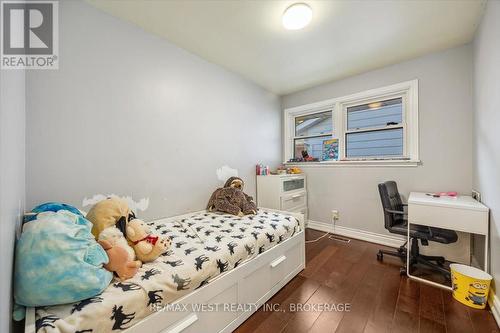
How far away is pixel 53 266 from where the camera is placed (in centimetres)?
80

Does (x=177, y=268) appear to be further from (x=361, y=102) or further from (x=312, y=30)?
(x=361, y=102)

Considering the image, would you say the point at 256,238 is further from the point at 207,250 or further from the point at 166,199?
the point at 166,199

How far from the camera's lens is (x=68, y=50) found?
5.25 ft

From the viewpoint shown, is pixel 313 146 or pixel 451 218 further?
pixel 313 146

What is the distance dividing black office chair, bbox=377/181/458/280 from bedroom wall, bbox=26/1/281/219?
2016 millimetres

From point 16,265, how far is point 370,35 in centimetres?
311

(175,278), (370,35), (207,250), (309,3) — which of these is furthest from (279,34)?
(175,278)

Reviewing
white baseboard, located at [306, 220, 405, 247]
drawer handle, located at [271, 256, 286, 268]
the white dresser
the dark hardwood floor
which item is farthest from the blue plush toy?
white baseboard, located at [306, 220, 405, 247]

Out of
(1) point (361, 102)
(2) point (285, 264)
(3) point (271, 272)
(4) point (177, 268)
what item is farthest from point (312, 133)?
(4) point (177, 268)

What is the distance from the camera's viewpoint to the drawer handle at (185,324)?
1.08m

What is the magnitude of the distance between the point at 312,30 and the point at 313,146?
6.45 feet

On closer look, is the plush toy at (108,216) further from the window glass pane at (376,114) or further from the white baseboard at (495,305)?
the window glass pane at (376,114)

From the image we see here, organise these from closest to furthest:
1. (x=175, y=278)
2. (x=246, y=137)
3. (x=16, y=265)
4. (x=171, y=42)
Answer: (x=16, y=265), (x=175, y=278), (x=171, y=42), (x=246, y=137)

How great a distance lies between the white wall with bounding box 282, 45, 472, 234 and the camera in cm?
223
